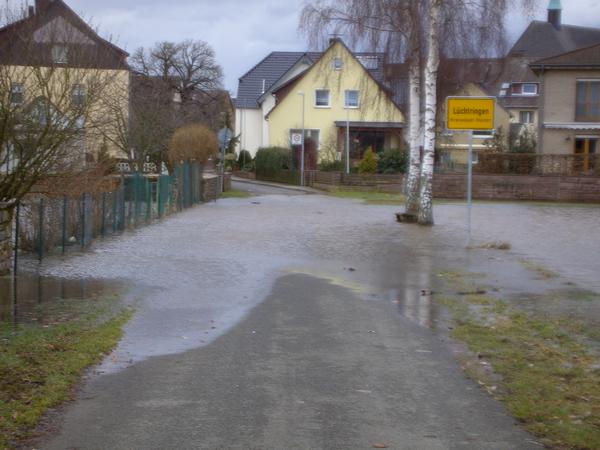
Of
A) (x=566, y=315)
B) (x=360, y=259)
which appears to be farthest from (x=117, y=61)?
(x=566, y=315)

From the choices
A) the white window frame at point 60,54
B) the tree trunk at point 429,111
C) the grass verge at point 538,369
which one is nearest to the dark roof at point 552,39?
the tree trunk at point 429,111

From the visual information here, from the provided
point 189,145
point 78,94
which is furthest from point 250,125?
point 78,94

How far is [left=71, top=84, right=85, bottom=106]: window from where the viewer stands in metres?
14.1

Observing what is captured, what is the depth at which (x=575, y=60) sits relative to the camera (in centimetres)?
4916

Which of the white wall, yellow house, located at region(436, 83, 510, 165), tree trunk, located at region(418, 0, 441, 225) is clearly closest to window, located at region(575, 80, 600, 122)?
yellow house, located at region(436, 83, 510, 165)

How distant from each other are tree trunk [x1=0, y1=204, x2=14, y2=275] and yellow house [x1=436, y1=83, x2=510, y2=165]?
101 ft

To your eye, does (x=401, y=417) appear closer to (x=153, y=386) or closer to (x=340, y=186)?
(x=153, y=386)

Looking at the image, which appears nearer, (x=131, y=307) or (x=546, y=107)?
(x=131, y=307)

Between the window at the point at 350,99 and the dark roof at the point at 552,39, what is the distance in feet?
70.0

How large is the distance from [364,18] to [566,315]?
16.6 meters

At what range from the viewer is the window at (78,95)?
14.1 m

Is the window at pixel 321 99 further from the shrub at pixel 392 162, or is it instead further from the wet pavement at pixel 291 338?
the wet pavement at pixel 291 338

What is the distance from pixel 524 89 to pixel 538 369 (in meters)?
76.3

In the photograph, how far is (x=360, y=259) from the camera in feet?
57.7
